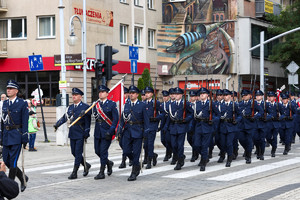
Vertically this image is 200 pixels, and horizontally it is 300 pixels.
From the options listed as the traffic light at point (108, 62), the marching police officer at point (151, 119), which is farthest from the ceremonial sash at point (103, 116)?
the traffic light at point (108, 62)

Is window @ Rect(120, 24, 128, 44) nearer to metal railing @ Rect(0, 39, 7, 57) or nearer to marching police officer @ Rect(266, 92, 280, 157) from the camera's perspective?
metal railing @ Rect(0, 39, 7, 57)

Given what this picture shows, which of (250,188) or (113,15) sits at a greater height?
(113,15)

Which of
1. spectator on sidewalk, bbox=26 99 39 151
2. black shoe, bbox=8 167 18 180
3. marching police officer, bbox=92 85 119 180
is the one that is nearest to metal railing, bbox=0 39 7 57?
spectator on sidewalk, bbox=26 99 39 151

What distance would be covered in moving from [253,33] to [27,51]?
16.2 m

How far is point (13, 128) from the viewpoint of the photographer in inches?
423

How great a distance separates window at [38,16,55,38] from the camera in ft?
120

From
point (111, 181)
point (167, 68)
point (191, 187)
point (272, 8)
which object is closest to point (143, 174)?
point (111, 181)

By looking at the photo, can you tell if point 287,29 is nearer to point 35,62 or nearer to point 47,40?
point 47,40

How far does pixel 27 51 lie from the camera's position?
36.9 meters

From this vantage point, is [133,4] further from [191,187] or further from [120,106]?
[191,187]

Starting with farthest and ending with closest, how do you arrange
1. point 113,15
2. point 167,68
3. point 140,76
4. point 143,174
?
1. point 167,68
2. point 140,76
3. point 113,15
4. point 143,174

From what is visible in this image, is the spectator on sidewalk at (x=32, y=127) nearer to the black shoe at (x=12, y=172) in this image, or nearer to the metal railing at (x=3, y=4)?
the black shoe at (x=12, y=172)

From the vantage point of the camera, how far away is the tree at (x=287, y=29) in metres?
43.9

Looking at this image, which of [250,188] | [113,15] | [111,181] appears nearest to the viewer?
[250,188]
